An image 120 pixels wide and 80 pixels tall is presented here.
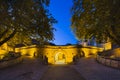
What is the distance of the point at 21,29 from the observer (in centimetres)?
2086

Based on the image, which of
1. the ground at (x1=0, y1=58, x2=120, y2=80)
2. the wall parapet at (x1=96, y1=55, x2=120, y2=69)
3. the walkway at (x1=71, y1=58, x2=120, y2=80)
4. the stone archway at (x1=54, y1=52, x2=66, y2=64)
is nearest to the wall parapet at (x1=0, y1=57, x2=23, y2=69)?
the ground at (x1=0, y1=58, x2=120, y2=80)

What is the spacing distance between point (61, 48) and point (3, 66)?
27601 mm

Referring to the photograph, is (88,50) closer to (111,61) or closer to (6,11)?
(111,61)

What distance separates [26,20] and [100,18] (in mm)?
6404

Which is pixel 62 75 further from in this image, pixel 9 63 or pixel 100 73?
pixel 9 63

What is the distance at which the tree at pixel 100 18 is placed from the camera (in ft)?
48.0

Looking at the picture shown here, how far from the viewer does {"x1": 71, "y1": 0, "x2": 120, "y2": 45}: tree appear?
48.0ft

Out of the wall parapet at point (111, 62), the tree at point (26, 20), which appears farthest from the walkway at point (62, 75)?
the wall parapet at point (111, 62)

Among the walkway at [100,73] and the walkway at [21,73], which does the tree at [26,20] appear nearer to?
the walkway at [21,73]

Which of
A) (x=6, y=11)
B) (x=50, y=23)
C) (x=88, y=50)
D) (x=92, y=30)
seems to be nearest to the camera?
(x=92, y=30)

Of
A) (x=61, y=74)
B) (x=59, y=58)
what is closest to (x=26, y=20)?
(x=61, y=74)

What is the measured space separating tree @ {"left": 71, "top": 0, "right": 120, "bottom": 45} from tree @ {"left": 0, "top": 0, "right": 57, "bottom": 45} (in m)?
3.09

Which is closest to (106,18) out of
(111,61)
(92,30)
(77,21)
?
(92,30)

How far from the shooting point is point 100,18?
51.2 ft
